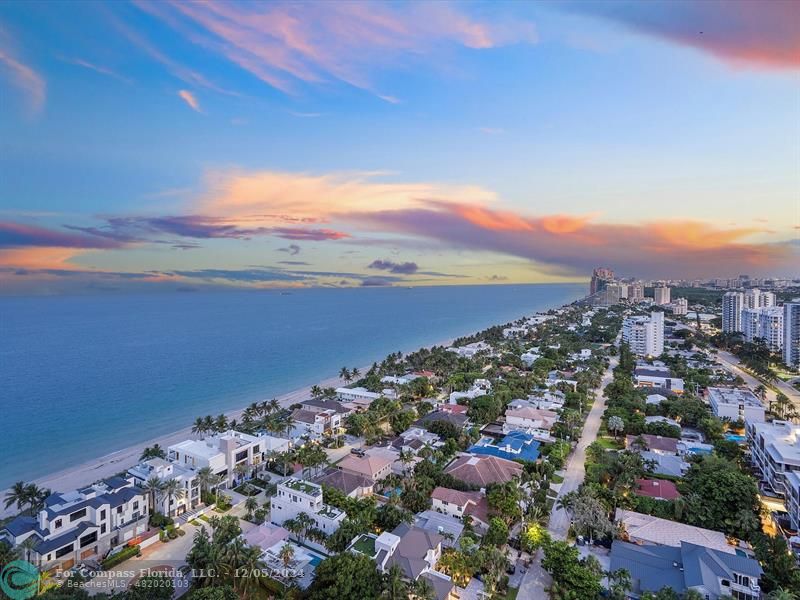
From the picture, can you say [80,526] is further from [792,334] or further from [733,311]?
[733,311]

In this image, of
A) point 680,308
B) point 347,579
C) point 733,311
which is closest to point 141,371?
point 347,579

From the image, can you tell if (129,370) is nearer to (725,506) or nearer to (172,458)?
(172,458)

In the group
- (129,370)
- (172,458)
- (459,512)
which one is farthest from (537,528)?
(129,370)

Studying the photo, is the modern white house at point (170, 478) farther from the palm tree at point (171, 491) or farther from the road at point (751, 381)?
the road at point (751, 381)

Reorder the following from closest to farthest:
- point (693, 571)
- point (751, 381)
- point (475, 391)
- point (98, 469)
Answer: point (693, 571) → point (98, 469) → point (475, 391) → point (751, 381)

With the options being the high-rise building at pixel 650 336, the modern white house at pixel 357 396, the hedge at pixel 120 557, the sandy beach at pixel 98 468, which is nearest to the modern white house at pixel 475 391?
the modern white house at pixel 357 396

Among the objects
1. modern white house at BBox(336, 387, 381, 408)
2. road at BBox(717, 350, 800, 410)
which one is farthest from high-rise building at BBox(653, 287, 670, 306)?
modern white house at BBox(336, 387, 381, 408)
